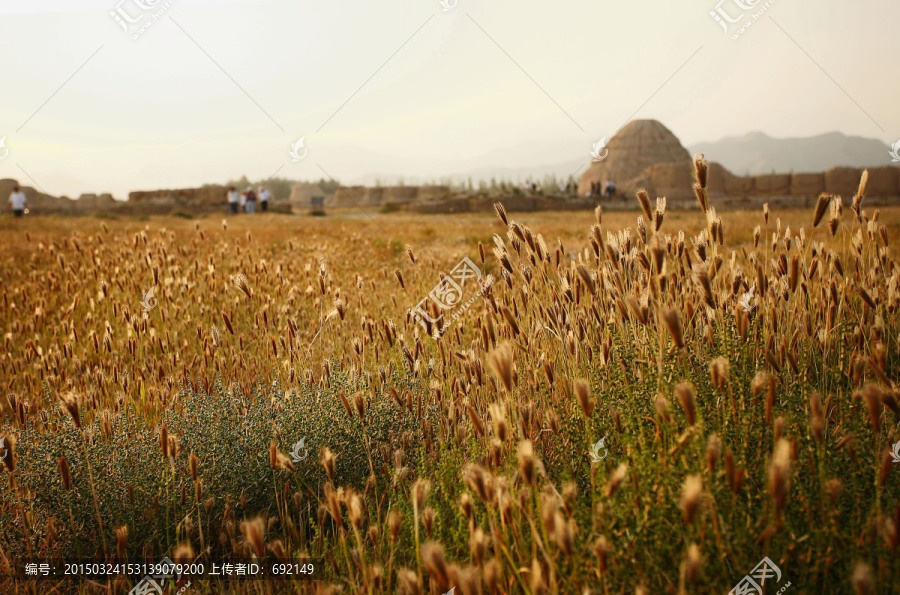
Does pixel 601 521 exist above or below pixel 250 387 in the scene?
above

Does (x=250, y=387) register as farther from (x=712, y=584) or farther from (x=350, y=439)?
(x=712, y=584)

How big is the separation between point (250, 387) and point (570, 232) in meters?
9.15

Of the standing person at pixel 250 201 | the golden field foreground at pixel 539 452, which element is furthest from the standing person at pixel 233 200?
the golden field foreground at pixel 539 452

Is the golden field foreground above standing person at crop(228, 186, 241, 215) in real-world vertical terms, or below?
below

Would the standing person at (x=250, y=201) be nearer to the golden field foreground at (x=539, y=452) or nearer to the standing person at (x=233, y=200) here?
Result: the standing person at (x=233, y=200)

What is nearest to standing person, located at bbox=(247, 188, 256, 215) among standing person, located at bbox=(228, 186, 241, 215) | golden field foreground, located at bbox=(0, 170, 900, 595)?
standing person, located at bbox=(228, 186, 241, 215)

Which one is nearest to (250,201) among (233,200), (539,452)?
(233,200)

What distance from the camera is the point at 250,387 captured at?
3291 mm

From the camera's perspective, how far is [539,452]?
2133 mm

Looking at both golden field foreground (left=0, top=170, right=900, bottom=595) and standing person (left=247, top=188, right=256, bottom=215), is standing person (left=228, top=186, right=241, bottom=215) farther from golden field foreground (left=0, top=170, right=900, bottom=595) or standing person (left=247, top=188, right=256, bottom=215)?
golden field foreground (left=0, top=170, right=900, bottom=595)

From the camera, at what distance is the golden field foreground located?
51.3 inches

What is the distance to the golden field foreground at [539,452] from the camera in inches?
51.3

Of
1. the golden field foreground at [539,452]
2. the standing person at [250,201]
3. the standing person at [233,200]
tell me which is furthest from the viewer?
the standing person at [250,201]

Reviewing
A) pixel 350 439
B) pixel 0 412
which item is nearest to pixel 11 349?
pixel 0 412
